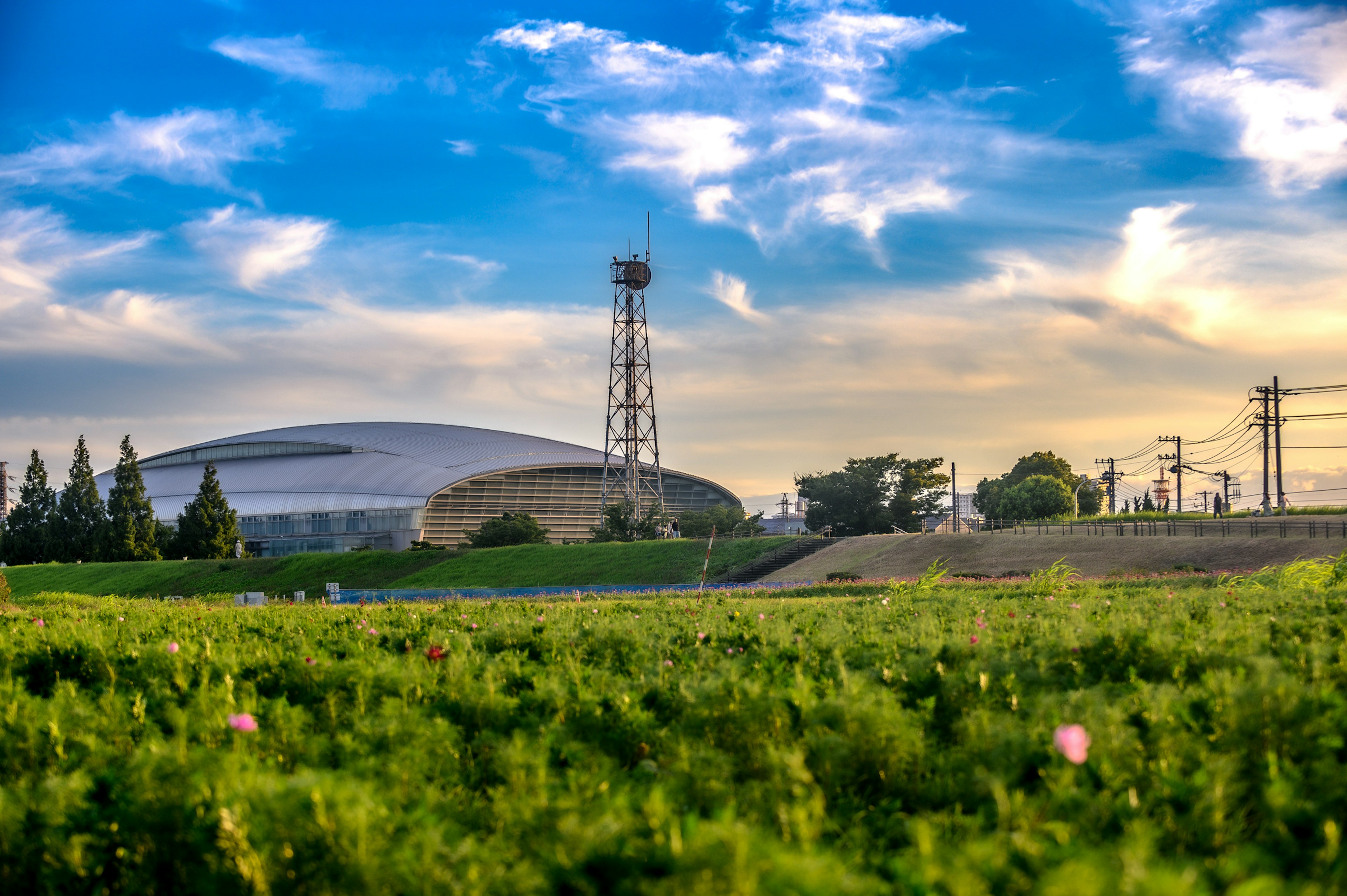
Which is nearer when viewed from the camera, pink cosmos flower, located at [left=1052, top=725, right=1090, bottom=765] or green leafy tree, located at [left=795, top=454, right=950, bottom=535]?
pink cosmos flower, located at [left=1052, top=725, right=1090, bottom=765]

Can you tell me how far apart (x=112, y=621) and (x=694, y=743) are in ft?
31.1

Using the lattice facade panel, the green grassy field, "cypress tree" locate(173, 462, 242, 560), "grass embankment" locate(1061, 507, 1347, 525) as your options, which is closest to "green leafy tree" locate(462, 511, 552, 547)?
the lattice facade panel

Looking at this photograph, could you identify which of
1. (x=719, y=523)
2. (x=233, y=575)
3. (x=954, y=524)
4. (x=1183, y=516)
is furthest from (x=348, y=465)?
(x=1183, y=516)

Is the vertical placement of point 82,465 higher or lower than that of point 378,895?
higher

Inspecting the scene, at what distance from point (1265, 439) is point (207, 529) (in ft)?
218

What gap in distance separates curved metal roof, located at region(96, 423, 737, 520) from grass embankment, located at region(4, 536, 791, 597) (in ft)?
67.6

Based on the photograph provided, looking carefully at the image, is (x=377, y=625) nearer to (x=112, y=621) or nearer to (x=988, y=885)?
(x=112, y=621)

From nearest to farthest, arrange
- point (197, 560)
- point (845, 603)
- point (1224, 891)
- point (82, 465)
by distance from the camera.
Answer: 1. point (1224, 891)
2. point (845, 603)
3. point (197, 560)
4. point (82, 465)

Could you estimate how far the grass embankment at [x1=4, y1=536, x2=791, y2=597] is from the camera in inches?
1580

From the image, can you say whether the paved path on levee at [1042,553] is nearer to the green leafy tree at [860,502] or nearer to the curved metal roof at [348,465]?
the green leafy tree at [860,502]

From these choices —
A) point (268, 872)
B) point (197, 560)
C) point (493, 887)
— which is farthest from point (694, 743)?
point (197, 560)

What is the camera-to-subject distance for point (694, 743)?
15.2 feet

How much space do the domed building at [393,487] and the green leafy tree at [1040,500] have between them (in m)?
25.5

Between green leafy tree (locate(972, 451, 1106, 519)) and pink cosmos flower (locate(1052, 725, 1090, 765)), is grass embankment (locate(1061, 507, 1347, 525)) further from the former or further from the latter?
pink cosmos flower (locate(1052, 725, 1090, 765))
